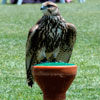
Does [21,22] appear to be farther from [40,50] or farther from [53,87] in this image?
[53,87]

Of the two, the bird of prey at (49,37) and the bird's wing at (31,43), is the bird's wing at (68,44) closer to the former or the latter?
the bird of prey at (49,37)

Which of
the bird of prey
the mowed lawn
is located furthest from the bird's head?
the mowed lawn

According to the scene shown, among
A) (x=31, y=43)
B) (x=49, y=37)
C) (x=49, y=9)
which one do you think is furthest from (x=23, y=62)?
(x=49, y=9)

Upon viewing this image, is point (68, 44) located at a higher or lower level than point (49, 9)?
lower

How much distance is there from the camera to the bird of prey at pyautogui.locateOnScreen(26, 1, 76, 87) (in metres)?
6.33

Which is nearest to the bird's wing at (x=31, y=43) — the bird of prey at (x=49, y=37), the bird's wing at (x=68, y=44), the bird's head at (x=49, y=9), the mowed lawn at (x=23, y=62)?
the bird of prey at (x=49, y=37)

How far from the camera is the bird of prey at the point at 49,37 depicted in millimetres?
6332

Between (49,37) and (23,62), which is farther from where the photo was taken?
(23,62)

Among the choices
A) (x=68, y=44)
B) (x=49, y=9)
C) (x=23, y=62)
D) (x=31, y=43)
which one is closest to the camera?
(x=49, y=9)

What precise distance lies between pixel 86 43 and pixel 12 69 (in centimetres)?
520

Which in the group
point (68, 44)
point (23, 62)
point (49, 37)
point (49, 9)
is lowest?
point (23, 62)

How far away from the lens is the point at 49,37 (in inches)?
251

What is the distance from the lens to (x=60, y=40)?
648 centimetres

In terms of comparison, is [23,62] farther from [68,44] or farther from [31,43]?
[31,43]
